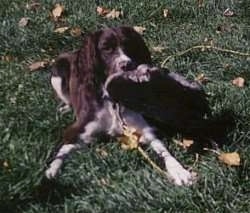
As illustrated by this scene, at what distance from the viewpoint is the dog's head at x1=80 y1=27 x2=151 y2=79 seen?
4.27 meters

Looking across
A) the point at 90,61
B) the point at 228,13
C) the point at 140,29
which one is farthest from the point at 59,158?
the point at 228,13

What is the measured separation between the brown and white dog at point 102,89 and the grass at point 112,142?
93 mm

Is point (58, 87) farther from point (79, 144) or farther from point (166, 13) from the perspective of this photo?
point (166, 13)

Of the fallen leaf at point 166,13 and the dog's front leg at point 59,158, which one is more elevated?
the dog's front leg at point 59,158

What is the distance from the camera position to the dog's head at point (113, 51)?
4.27m

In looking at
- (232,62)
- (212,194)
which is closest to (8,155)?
(212,194)

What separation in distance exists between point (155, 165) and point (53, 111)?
96 centimetres

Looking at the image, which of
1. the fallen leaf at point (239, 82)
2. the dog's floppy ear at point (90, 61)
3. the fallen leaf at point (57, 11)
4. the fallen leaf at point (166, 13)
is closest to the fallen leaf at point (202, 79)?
the fallen leaf at point (239, 82)

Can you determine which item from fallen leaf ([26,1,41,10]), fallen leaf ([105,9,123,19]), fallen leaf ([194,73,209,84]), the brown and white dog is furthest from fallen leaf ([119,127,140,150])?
fallen leaf ([26,1,41,10])

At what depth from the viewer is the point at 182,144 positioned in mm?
4379

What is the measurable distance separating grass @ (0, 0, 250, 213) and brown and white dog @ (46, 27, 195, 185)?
0.09 meters

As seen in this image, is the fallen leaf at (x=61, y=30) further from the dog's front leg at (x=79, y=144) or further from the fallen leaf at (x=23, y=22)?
the dog's front leg at (x=79, y=144)

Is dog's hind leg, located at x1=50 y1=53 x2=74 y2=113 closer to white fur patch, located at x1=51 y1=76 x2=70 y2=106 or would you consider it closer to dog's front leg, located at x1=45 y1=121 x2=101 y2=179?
white fur patch, located at x1=51 y1=76 x2=70 y2=106

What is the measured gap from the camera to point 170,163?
4164 millimetres
